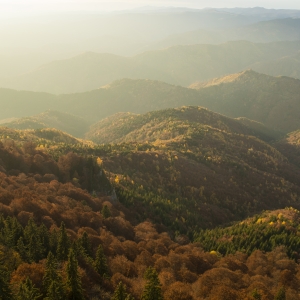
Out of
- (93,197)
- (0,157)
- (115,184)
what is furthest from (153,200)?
(0,157)

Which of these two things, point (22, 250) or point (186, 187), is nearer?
point (22, 250)

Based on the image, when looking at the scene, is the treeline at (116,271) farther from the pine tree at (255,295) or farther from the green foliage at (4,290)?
the pine tree at (255,295)

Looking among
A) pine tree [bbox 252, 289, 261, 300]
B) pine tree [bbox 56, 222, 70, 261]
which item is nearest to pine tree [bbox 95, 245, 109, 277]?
pine tree [bbox 56, 222, 70, 261]

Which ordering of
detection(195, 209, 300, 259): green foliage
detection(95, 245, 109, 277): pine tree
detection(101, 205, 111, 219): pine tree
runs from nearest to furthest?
detection(95, 245, 109, 277): pine tree → detection(101, 205, 111, 219): pine tree → detection(195, 209, 300, 259): green foliage

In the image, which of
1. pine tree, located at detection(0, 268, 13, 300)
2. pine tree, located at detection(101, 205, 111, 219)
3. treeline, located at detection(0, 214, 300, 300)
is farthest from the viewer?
pine tree, located at detection(101, 205, 111, 219)

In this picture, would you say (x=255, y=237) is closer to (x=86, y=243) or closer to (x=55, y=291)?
(x=86, y=243)

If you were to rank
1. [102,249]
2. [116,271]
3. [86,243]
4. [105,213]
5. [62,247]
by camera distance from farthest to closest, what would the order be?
[105,213] → [86,243] → [116,271] → [102,249] → [62,247]

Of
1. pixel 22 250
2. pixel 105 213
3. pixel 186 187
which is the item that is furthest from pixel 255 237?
pixel 22 250

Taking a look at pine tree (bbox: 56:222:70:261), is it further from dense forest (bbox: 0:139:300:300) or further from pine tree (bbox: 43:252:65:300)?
pine tree (bbox: 43:252:65:300)

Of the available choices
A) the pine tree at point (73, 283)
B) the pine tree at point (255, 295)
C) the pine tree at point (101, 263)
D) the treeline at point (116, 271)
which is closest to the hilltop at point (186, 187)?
the treeline at point (116, 271)
